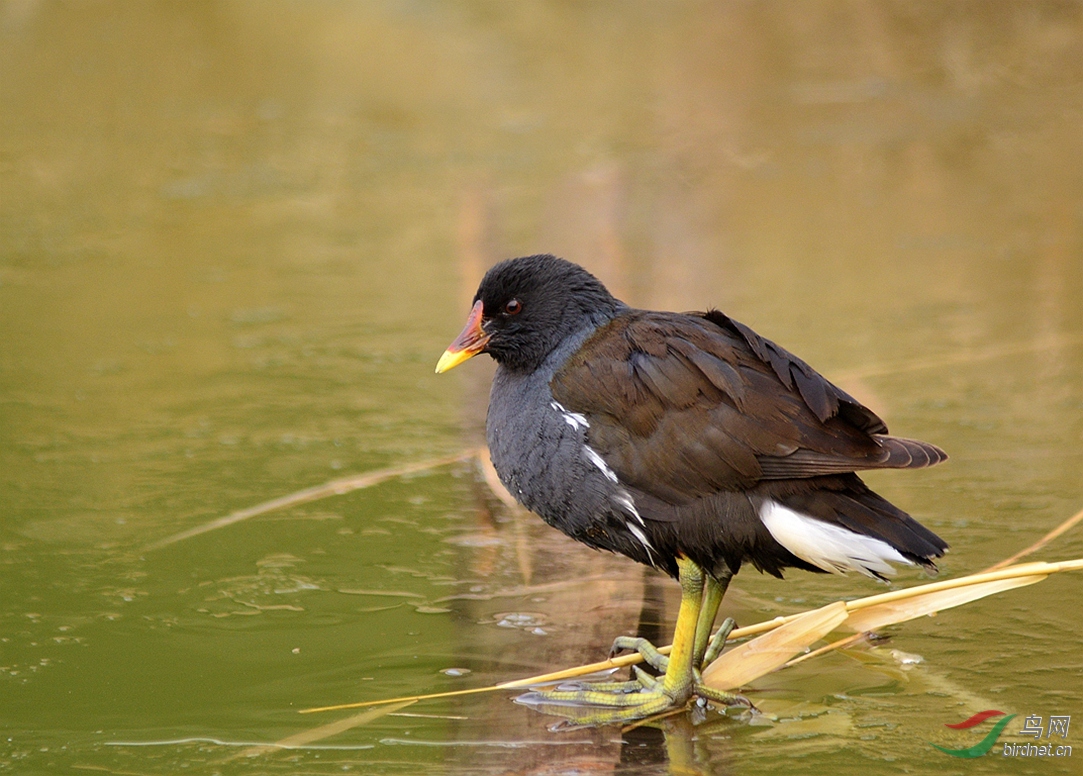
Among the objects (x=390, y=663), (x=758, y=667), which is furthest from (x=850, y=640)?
(x=390, y=663)

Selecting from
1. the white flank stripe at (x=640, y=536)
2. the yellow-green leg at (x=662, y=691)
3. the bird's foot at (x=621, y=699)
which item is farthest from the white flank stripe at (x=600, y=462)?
the bird's foot at (x=621, y=699)

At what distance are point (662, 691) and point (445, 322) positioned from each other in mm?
3059

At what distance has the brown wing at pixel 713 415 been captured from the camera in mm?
2795

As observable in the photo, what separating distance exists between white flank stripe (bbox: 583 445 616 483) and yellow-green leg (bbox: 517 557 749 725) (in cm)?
25

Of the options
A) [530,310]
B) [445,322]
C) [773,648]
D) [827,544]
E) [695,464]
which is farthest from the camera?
[445,322]

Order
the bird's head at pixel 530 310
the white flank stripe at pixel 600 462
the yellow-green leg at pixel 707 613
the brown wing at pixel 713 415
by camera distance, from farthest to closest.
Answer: the bird's head at pixel 530 310 → the yellow-green leg at pixel 707 613 → the white flank stripe at pixel 600 462 → the brown wing at pixel 713 415

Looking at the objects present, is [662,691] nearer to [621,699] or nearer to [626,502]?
[621,699]

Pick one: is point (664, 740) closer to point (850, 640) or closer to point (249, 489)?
point (850, 640)

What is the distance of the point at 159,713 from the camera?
2932 millimetres

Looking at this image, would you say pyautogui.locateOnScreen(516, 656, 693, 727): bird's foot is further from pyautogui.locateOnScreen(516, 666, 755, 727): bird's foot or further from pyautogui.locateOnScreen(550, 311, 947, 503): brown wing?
pyautogui.locateOnScreen(550, 311, 947, 503): brown wing

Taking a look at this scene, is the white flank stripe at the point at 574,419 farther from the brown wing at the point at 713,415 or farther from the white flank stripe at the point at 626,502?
the white flank stripe at the point at 626,502

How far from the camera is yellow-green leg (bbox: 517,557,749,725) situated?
9.50 feet

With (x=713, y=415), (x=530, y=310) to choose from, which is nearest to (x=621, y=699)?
(x=713, y=415)

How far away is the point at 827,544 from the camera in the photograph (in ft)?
8.95
